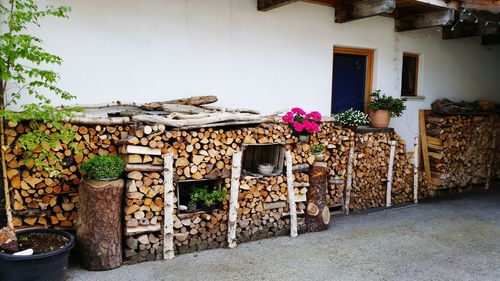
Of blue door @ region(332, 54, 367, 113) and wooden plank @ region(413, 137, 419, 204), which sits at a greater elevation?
blue door @ region(332, 54, 367, 113)

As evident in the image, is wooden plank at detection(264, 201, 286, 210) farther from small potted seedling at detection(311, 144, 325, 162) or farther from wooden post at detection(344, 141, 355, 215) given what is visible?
wooden post at detection(344, 141, 355, 215)

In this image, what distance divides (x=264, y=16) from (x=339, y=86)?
2.05m

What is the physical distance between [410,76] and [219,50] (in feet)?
14.7

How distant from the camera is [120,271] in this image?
4.35 meters

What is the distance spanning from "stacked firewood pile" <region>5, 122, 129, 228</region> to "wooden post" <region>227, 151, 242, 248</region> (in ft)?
4.53

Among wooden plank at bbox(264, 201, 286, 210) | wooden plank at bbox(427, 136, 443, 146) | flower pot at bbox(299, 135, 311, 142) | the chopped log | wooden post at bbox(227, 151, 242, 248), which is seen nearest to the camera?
wooden post at bbox(227, 151, 242, 248)

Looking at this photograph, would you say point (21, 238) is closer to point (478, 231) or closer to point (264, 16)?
point (264, 16)

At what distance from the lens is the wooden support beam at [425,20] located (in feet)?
21.6

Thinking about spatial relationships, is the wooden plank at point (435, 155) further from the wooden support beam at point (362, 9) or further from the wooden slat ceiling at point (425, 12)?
the wooden support beam at point (362, 9)

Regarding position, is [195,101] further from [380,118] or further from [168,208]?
[380,118]

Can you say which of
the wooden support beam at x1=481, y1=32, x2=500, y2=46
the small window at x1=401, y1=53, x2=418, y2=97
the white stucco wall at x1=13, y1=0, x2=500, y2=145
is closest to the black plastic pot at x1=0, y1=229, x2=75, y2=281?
the white stucco wall at x1=13, y1=0, x2=500, y2=145

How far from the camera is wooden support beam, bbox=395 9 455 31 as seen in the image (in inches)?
259

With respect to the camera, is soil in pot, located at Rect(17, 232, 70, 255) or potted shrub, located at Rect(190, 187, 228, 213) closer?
soil in pot, located at Rect(17, 232, 70, 255)

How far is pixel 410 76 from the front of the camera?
8266mm
